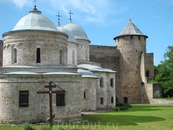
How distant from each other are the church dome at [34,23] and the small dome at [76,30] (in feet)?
35.3

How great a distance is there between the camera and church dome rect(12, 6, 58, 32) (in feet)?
54.7

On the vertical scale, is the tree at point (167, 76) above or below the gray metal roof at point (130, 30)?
below

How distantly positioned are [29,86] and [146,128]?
7.00 meters

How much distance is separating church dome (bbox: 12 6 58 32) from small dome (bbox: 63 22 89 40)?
1076 cm

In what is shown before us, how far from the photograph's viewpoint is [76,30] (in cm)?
2888

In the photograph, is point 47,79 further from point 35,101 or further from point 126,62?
point 126,62

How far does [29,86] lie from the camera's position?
1461cm

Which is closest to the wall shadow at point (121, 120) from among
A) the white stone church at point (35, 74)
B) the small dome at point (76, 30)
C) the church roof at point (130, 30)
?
the white stone church at point (35, 74)

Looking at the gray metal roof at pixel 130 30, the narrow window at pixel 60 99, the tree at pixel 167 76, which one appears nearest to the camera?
the narrow window at pixel 60 99

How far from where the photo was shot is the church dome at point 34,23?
16672 millimetres

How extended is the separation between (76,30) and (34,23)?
12.2 m

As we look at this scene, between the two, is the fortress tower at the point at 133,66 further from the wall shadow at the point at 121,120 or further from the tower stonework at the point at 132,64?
the wall shadow at the point at 121,120

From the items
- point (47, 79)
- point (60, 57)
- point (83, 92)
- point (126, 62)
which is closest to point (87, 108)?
point (83, 92)

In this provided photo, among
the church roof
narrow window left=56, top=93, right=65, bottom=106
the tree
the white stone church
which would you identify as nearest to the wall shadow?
the white stone church
